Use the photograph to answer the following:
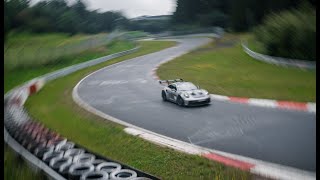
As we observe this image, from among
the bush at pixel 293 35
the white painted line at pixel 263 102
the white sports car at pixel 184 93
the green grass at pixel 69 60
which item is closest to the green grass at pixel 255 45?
the bush at pixel 293 35

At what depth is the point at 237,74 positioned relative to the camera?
77.7 inches

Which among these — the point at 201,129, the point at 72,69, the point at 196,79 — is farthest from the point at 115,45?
the point at 201,129

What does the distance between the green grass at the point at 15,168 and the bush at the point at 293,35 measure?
1.84 metres

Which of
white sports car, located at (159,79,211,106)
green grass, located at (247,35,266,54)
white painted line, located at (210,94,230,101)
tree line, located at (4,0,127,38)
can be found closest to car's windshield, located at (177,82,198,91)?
white sports car, located at (159,79,211,106)

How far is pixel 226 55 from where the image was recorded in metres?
2.04

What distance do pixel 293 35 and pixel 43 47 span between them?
56.6 inches

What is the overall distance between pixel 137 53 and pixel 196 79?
44 cm

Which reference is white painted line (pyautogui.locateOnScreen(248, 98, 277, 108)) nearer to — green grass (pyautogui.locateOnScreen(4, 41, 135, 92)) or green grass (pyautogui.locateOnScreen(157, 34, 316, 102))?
green grass (pyautogui.locateOnScreen(157, 34, 316, 102))

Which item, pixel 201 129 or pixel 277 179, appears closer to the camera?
pixel 277 179

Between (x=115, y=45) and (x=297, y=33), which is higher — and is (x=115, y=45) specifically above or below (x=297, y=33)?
below

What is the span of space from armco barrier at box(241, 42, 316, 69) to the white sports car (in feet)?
1.03

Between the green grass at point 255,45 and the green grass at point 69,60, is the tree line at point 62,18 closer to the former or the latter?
the green grass at point 69,60

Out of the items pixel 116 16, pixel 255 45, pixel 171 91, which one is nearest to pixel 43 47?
pixel 116 16

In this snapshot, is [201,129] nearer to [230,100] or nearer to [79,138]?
[230,100]
